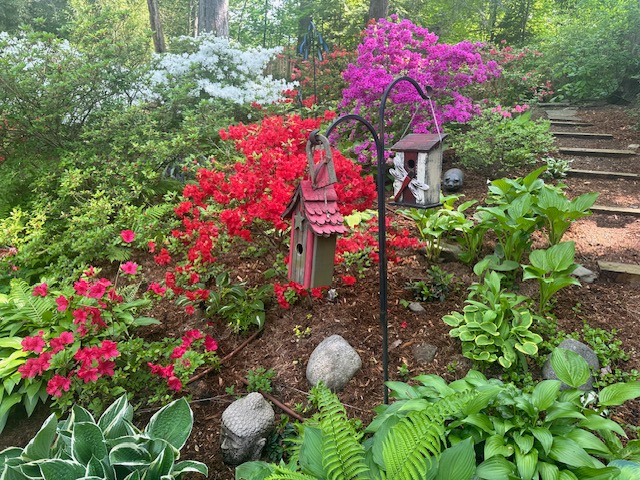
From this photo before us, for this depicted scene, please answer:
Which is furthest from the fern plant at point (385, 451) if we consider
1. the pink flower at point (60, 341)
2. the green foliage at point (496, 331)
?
the pink flower at point (60, 341)

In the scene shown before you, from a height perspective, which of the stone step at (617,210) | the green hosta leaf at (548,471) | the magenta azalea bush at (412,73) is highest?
the magenta azalea bush at (412,73)

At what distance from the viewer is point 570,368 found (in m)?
1.84

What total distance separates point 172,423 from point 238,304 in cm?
104

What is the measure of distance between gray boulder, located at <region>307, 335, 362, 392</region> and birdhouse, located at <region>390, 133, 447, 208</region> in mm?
1073

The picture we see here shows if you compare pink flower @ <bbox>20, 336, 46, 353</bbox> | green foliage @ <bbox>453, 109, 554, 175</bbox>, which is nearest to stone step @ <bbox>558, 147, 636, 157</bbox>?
green foliage @ <bbox>453, 109, 554, 175</bbox>

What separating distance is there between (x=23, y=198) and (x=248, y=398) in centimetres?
377

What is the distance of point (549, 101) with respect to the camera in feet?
28.0

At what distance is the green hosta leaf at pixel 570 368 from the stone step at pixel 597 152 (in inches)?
170

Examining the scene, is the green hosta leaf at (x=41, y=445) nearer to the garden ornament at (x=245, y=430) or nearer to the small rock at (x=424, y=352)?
the garden ornament at (x=245, y=430)

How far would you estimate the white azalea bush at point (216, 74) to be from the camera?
215 inches

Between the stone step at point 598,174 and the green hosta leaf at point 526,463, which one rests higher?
the stone step at point 598,174

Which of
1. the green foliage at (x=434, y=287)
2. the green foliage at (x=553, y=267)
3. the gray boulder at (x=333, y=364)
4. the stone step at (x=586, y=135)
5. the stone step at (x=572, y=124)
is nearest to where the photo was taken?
the gray boulder at (x=333, y=364)

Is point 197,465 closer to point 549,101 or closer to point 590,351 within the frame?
point 590,351

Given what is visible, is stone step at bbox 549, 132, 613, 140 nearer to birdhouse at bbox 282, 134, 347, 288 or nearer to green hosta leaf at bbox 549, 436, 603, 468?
green hosta leaf at bbox 549, 436, 603, 468
